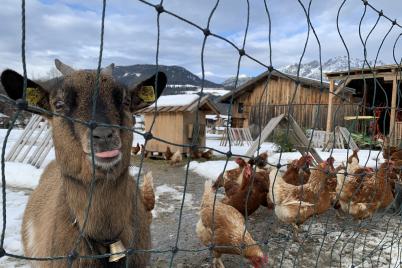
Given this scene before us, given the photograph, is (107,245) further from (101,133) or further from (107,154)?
(101,133)

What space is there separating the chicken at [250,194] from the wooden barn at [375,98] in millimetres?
1732

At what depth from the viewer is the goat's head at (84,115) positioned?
63.7 inches

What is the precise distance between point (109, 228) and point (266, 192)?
397 centimetres

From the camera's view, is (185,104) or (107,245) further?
(185,104)

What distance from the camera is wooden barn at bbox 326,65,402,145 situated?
109 inches

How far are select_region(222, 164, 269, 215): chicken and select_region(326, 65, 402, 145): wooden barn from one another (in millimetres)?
1732

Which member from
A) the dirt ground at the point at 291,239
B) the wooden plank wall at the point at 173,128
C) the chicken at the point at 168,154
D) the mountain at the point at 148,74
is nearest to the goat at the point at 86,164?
the mountain at the point at 148,74

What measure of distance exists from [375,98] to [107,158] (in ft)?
15.6

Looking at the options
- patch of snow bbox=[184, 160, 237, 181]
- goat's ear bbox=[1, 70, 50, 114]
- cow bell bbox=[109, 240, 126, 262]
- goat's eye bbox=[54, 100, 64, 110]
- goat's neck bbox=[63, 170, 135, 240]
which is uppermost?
goat's ear bbox=[1, 70, 50, 114]

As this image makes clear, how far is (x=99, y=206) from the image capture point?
1802mm

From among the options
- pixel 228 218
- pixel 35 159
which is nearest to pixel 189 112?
pixel 35 159

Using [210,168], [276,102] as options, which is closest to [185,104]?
[210,168]

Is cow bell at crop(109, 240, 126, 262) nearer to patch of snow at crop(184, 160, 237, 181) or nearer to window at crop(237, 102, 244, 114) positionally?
patch of snow at crop(184, 160, 237, 181)

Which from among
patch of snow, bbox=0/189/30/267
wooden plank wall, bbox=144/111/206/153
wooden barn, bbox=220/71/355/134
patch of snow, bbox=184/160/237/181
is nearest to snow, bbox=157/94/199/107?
wooden plank wall, bbox=144/111/206/153
